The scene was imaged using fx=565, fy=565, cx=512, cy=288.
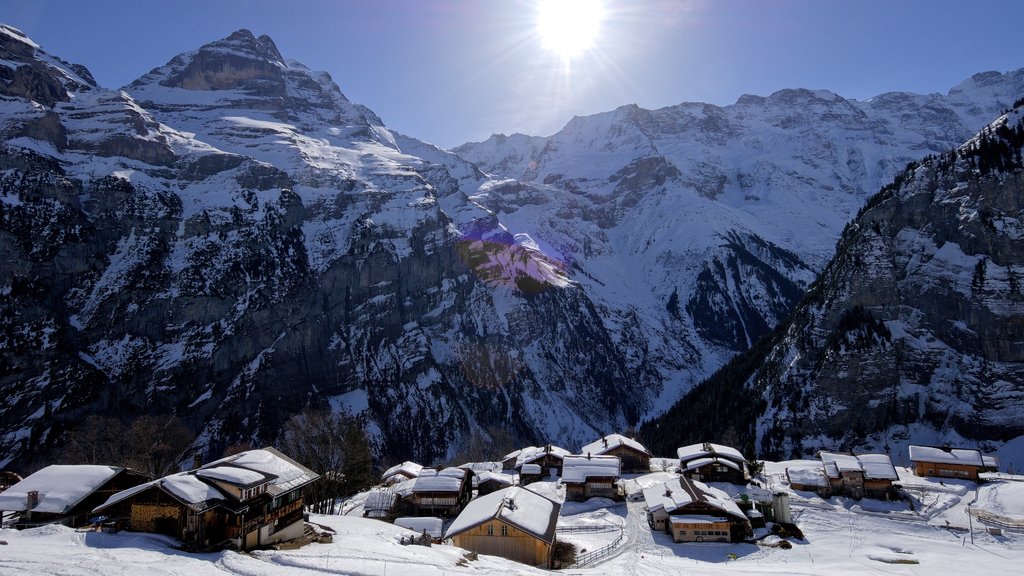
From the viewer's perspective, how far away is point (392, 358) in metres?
149

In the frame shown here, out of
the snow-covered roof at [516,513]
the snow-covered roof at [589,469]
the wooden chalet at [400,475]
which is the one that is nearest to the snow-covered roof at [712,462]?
Result: the snow-covered roof at [589,469]

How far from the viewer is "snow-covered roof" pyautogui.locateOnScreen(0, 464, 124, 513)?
38.7 metres

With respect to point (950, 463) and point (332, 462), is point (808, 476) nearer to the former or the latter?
point (950, 463)

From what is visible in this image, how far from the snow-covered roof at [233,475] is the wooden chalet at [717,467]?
168ft

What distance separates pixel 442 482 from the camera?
64.0 metres

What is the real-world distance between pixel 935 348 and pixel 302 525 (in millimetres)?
101470

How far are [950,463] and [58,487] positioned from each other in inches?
3569

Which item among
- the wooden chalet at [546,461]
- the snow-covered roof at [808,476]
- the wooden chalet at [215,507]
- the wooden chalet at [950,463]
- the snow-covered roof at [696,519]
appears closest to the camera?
the wooden chalet at [215,507]

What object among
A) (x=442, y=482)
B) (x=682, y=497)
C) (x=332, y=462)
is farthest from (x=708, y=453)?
(x=332, y=462)

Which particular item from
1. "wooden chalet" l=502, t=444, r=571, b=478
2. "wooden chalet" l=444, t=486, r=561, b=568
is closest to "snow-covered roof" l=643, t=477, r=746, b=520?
"wooden chalet" l=444, t=486, r=561, b=568

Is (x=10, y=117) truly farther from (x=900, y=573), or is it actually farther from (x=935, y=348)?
(x=935, y=348)

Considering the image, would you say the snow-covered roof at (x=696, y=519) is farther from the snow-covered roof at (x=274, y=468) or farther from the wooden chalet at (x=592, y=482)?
Answer: the snow-covered roof at (x=274, y=468)

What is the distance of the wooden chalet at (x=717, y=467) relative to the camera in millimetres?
69625

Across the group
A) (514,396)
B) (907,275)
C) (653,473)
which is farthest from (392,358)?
(907,275)
